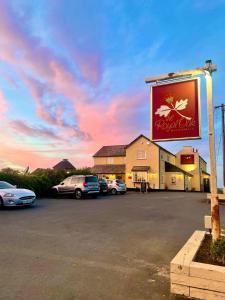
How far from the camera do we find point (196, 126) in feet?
19.1

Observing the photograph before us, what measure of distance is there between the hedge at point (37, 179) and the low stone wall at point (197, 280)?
67.2ft

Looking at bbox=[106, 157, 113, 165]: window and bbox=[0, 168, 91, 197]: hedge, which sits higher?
bbox=[106, 157, 113, 165]: window

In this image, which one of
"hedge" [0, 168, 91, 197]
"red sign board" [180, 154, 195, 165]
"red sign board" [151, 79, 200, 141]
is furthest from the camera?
"red sign board" [180, 154, 195, 165]

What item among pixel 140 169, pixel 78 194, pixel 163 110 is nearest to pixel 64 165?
pixel 140 169

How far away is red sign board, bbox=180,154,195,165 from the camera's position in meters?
52.7

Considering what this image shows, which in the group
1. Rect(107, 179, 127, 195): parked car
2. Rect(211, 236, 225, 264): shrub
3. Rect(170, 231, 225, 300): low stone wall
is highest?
Rect(107, 179, 127, 195): parked car

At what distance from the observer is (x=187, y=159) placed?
Answer: 5362 centimetres

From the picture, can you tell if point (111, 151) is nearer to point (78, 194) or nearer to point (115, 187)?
point (115, 187)

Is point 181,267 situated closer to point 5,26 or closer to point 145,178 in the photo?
point 5,26

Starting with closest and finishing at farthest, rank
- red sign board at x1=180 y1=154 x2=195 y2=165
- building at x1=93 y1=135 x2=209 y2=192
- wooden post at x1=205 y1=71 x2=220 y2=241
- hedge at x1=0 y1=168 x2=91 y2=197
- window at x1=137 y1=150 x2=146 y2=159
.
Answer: wooden post at x1=205 y1=71 x2=220 y2=241
hedge at x1=0 y1=168 x2=91 y2=197
building at x1=93 y1=135 x2=209 y2=192
window at x1=137 y1=150 x2=146 y2=159
red sign board at x1=180 y1=154 x2=195 y2=165

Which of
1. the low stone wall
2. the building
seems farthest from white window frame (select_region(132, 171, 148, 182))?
the low stone wall

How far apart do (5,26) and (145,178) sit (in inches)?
1318

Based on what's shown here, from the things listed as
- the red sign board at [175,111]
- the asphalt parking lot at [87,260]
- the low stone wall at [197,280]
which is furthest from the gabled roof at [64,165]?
the low stone wall at [197,280]

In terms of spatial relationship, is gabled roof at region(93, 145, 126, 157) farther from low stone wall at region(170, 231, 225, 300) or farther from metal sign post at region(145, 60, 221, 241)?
low stone wall at region(170, 231, 225, 300)
